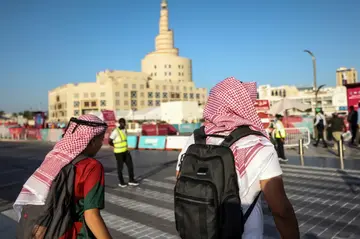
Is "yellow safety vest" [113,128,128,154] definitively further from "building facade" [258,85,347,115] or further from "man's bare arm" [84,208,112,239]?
"building facade" [258,85,347,115]

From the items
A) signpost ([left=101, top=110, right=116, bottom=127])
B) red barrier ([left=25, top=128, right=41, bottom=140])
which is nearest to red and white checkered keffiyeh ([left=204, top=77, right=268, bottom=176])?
signpost ([left=101, top=110, right=116, bottom=127])

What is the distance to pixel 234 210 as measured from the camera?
1737 mm

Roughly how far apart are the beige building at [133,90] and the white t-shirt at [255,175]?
110529 mm

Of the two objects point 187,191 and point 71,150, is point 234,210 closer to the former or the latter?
point 187,191

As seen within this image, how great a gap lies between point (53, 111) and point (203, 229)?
5624 inches

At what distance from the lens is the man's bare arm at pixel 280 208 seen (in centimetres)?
175

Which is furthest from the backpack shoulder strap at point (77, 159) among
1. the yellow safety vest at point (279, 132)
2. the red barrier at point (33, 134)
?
Answer: the red barrier at point (33, 134)

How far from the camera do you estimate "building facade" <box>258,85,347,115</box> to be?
23022 mm

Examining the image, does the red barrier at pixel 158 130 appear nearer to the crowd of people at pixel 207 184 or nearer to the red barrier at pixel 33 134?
the red barrier at pixel 33 134

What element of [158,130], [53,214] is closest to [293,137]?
[158,130]

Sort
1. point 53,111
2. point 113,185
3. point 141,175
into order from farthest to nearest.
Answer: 1. point 53,111
2. point 141,175
3. point 113,185

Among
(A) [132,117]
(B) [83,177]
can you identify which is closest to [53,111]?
(A) [132,117]

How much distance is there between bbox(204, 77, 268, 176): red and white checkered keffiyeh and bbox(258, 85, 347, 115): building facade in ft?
74.9

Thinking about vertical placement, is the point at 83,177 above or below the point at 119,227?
above
